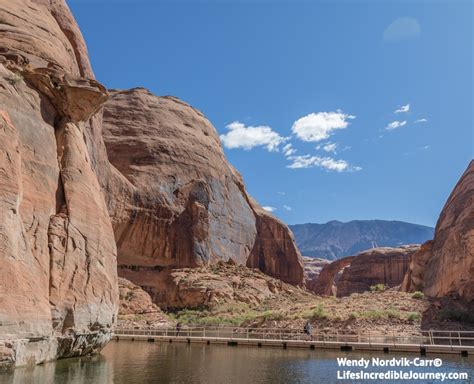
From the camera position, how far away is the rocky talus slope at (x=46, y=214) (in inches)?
490

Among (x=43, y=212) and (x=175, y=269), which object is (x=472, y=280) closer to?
(x=175, y=269)

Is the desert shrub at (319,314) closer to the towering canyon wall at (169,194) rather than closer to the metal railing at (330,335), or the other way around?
the metal railing at (330,335)

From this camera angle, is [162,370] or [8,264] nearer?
[8,264]

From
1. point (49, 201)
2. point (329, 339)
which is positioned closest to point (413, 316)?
point (329, 339)

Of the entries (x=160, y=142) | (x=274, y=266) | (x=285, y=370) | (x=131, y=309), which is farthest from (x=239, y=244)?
(x=285, y=370)

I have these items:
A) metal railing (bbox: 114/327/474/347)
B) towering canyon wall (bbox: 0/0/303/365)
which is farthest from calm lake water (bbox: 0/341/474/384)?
metal railing (bbox: 114/327/474/347)

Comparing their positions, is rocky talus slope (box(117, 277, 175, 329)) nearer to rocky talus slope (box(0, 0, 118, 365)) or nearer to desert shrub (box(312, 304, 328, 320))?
desert shrub (box(312, 304, 328, 320))

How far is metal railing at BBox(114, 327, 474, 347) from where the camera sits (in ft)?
78.9

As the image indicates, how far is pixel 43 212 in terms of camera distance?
583 inches

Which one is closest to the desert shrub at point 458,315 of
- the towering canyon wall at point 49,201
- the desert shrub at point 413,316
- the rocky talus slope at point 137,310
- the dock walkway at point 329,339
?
the desert shrub at point 413,316

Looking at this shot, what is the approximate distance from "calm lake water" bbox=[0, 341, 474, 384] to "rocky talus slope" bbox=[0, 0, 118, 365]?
2.18ft

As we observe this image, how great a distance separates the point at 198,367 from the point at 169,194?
104ft

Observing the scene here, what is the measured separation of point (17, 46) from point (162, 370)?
45.4 ft

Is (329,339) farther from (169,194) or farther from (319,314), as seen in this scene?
(169,194)
